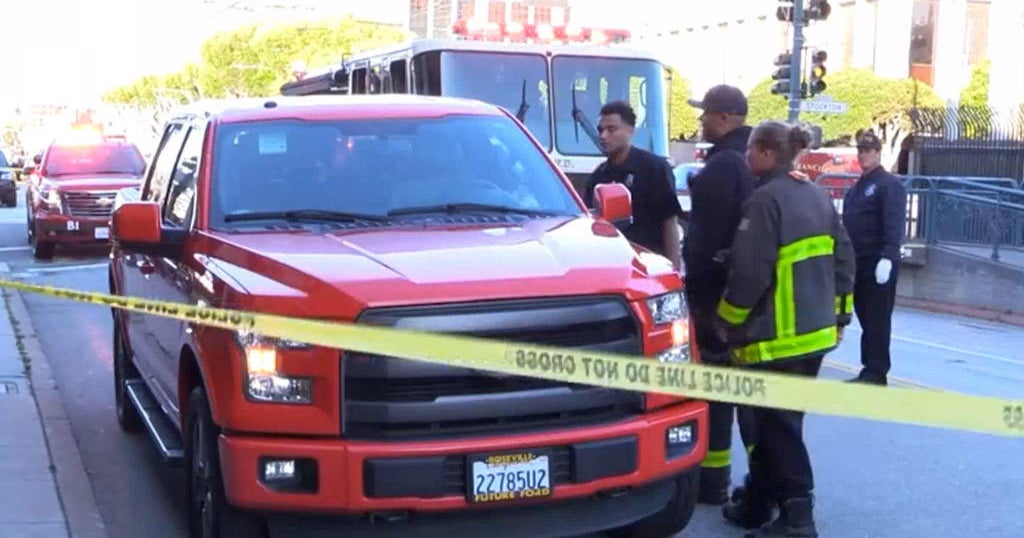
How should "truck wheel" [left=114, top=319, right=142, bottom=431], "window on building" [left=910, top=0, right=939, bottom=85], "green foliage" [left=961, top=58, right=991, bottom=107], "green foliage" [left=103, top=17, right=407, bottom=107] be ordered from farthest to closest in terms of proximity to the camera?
"green foliage" [left=103, top=17, right=407, bottom=107] < "window on building" [left=910, top=0, right=939, bottom=85] < "green foliage" [left=961, top=58, right=991, bottom=107] < "truck wheel" [left=114, top=319, right=142, bottom=431]

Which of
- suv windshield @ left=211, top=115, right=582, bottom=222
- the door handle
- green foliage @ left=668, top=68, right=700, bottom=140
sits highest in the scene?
suv windshield @ left=211, top=115, right=582, bottom=222

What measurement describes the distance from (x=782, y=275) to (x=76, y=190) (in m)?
14.8

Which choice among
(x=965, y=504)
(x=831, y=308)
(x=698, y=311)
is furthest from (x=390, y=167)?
(x=965, y=504)

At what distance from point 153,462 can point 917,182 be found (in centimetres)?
1420

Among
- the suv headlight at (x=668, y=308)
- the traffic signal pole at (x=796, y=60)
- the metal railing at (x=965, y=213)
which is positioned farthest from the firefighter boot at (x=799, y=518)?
the traffic signal pole at (x=796, y=60)

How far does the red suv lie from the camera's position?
739 inches

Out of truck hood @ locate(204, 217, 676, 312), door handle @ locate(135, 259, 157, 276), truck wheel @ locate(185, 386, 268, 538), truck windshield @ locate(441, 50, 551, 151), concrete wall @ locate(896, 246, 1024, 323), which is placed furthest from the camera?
concrete wall @ locate(896, 246, 1024, 323)

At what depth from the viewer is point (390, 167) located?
21.0 feet

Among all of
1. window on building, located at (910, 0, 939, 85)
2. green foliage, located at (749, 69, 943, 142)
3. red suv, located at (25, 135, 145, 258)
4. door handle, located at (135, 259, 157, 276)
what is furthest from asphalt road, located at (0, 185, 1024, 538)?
window on building, located at (910, 0, 939, 85)

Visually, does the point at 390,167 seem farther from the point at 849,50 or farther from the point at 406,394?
the point at 849,50

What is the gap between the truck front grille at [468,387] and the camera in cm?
492

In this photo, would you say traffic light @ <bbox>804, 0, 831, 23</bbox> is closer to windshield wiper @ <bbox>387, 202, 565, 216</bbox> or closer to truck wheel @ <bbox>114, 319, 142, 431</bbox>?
truck wheel @ <bbox>114, 319, 142, 431</bbox>

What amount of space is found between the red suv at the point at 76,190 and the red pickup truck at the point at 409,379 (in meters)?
13.0

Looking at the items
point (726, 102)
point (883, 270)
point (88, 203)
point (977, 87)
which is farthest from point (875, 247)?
point (977, 87)
